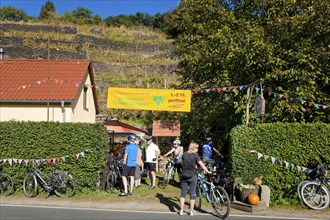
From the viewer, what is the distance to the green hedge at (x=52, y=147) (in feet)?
38.7

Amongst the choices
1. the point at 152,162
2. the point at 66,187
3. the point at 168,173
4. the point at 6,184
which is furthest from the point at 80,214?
the point at 168,173

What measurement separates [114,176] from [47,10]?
67.1m

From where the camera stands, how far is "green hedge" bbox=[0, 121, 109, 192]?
1179cm

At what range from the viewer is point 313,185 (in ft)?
32.7

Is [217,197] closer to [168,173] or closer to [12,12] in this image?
[168,173]

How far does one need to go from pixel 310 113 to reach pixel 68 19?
5659 cm

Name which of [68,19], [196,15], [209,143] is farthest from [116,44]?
[209,143]

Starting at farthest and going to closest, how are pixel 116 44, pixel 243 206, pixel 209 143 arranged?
pixel 116 44, pixel 209 143, pixel 243 206

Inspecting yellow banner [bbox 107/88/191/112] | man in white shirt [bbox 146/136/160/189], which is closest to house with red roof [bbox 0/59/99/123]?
yellow banner [bbox 107/88/191/112]

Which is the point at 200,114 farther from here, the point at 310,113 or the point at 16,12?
the point at 16,12

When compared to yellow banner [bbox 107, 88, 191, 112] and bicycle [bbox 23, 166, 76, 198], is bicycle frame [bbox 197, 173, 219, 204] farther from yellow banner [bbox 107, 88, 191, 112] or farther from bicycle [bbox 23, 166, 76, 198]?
yellow banner [bbox 107, 88, 191, 112]

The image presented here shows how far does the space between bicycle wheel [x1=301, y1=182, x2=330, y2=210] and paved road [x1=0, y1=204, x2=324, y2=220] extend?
1452 millimetres

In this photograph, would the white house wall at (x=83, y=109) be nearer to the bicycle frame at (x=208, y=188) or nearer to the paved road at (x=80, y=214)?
the paved road at (x=80, y=214)

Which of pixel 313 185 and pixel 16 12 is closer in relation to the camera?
pixel 313 185
